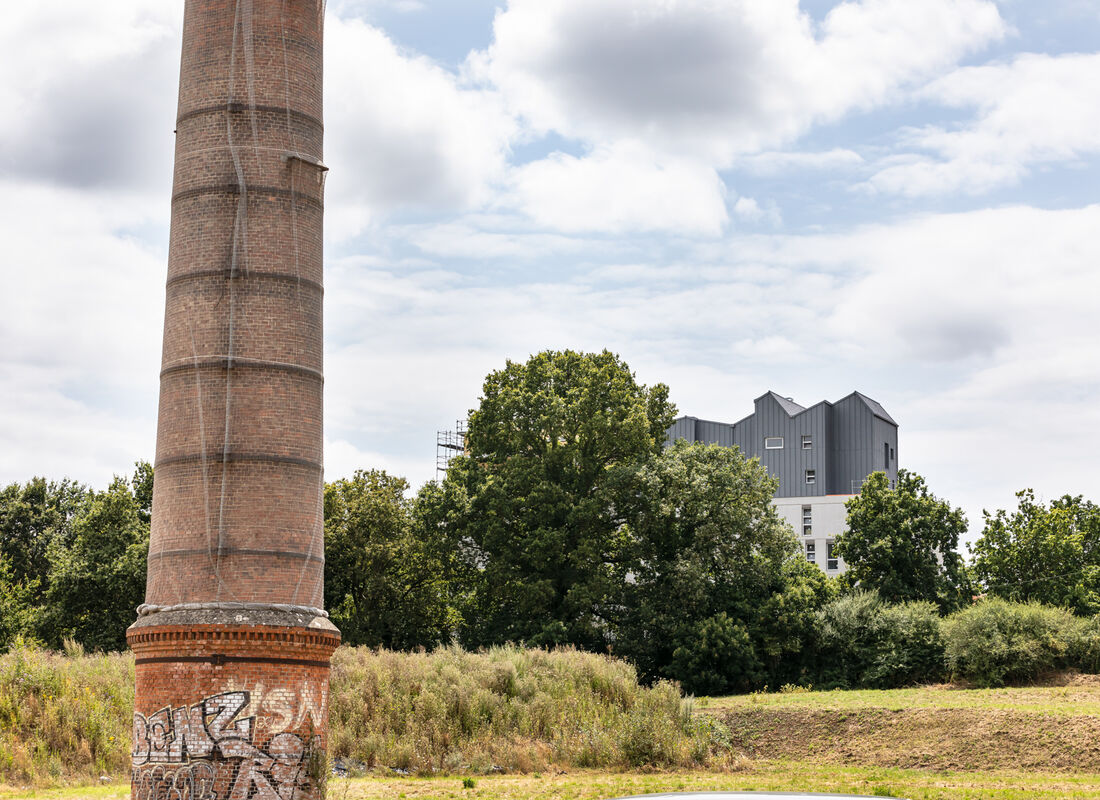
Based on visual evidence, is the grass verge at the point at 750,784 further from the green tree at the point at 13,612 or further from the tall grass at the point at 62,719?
the green tree at the point at 13,612

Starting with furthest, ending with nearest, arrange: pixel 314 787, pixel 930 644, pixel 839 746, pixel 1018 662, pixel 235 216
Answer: pixel 930 644
pixel 1018 662
pixel 839 746
pixel 235 216
pixel 314 787

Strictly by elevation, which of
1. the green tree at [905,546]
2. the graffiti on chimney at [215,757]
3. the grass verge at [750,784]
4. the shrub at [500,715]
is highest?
the green tree at [905,546]

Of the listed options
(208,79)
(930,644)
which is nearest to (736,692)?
(930,644)

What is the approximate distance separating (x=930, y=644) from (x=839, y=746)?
42.6 feet

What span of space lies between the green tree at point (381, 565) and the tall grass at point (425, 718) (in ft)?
39.9

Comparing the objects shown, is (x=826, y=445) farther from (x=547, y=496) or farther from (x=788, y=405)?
(x=547, y=496)

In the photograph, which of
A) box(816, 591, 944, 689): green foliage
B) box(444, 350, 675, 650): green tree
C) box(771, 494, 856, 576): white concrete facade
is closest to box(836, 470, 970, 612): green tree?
box(816, 591, 944, 689): green foliage

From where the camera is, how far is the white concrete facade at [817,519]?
228 ft

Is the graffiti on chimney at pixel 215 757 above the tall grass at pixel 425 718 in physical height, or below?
above

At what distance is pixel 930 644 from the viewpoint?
1515 inches

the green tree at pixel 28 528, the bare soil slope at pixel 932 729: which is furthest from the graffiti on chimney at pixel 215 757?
the green tree at pixel 28 528

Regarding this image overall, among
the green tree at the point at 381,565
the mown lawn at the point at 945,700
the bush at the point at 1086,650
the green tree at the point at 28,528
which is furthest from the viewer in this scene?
the green tree at the point at 28,528

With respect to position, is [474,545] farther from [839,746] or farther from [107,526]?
[839,746]

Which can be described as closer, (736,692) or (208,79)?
(208,79)
